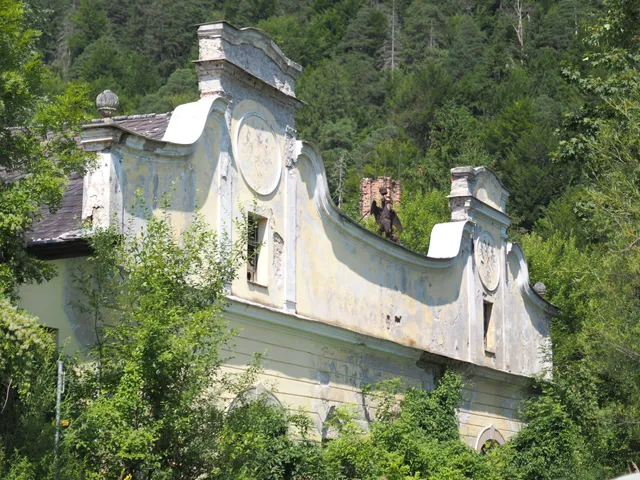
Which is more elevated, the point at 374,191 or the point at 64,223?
the point at 374,191

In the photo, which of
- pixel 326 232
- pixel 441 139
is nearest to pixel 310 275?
pixel 326 232

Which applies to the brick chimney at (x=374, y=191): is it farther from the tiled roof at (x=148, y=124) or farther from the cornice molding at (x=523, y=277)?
the tiled roof at (x=148, y=124)

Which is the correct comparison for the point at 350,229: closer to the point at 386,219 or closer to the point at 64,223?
the point at 386,219

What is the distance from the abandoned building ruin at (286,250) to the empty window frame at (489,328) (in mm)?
157

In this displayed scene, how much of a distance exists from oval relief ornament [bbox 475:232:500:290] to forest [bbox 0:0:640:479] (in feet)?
5.84

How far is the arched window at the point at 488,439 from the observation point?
2439 centimetres

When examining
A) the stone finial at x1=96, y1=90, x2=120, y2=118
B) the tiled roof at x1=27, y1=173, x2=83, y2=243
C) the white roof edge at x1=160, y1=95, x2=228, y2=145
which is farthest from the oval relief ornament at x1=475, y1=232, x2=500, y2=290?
the tiled roof at x1=27, y1=173, x2=83, y2=243

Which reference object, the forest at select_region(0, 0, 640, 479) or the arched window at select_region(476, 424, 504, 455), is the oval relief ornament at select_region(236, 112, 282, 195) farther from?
the arched window at select_region(476, 424, 504, 455)

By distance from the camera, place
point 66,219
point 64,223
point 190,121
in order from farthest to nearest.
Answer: point 190,121, point 66,219, point 64,223

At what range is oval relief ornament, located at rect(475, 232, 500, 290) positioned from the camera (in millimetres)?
25547

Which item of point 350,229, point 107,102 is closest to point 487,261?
point 350,229

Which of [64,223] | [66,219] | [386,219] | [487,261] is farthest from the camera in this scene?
[487,261]

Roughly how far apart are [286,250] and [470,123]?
48.6 meters

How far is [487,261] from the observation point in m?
25.9
